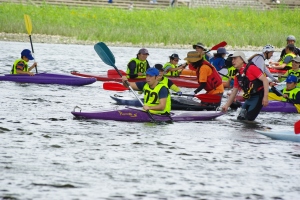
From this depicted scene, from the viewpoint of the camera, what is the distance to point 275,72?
2247 cm

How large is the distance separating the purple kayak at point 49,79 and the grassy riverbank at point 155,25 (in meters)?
16.4

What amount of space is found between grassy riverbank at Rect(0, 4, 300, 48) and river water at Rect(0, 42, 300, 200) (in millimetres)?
20828

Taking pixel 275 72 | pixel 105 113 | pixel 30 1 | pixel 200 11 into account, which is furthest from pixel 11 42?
pixel 105 113

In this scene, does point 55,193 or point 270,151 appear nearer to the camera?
point 55,193

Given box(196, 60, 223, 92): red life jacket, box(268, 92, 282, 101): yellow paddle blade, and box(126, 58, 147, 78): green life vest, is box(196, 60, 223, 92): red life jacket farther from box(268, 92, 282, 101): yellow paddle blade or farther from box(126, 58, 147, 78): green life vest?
box(126, 58, 147, 78): green life vest

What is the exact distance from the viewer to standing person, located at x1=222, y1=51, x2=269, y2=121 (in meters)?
13.6

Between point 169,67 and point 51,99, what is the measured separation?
386 cm

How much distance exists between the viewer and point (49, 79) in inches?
803

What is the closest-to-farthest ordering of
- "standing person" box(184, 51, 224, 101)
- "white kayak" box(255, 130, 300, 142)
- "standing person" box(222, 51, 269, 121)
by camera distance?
"white kayak" box(255, 130, 300, 142), "standing person" box(222, 51, 269, 121), "standing person" box(184, 51, 224, 101)

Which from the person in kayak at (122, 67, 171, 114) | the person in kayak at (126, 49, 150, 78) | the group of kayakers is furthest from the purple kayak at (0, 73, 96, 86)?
the person in kayak at (122, 67, 171, 114)

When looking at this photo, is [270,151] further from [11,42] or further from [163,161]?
[11,42]

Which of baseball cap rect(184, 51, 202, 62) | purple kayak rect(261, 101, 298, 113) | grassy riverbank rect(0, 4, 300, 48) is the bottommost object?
purple kayak rect(261, 101, 298, 113)

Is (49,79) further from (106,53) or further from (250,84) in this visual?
(250,84)

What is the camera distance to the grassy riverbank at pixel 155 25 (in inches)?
1486
